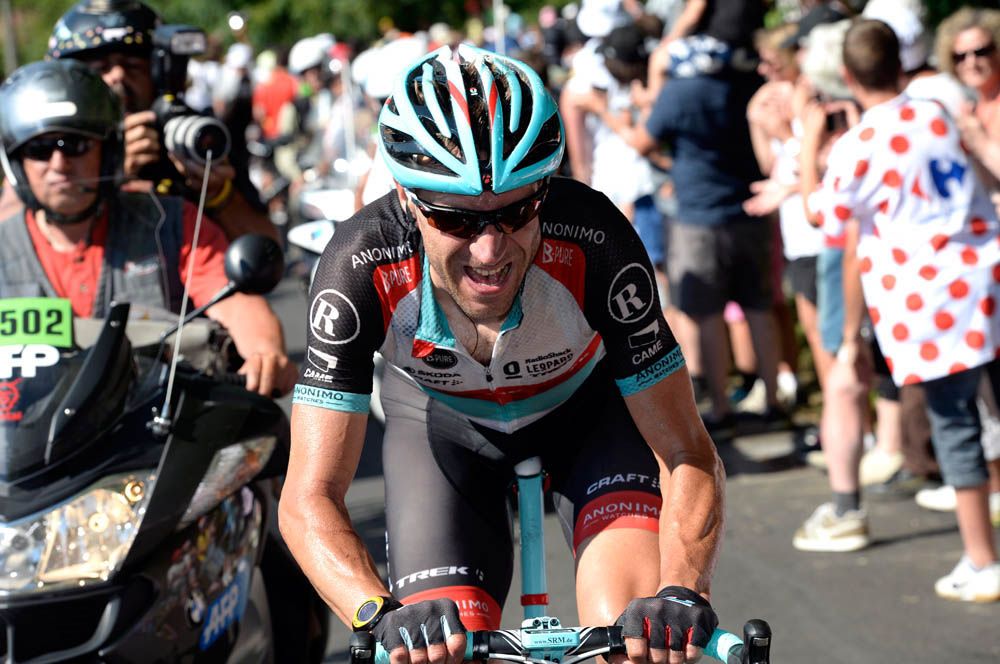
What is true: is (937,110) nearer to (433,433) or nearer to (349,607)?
(433,433)

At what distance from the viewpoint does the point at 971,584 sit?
6.05 metres

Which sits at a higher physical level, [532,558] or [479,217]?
[479,217]

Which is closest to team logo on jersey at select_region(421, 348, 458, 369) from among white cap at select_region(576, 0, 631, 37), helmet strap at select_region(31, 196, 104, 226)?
helmet strap at select_region(31, 196, 104, 226)

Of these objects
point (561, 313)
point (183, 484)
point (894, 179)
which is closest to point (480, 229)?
point (561, 313)

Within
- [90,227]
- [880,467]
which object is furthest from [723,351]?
[90,227]

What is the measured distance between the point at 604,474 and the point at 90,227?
2.00m

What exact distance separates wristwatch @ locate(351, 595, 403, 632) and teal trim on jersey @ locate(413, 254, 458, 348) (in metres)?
0.68

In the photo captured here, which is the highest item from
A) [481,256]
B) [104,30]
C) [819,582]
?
[104,30]

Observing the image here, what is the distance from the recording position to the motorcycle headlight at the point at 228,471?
388 centimetres

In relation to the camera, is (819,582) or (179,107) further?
(819,582)

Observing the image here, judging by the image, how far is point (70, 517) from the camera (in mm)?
3670

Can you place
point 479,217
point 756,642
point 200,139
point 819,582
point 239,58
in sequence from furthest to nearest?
point 239,58
point 819,582
point 200,139
point 479,217
point 756,642

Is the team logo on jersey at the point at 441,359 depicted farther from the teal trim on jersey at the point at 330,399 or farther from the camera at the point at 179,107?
the camera at the point at 179,107

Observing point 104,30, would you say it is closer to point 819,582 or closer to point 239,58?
point 819,582
